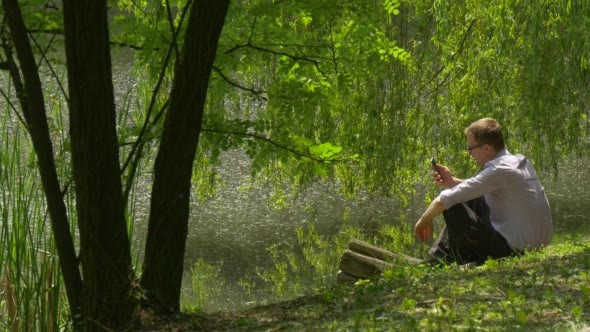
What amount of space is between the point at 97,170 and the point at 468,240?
218 cm

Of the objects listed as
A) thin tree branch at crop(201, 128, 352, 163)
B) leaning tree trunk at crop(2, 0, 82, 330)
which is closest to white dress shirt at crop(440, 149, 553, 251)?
thin tree branch at crop(201, 128, 352, 163)

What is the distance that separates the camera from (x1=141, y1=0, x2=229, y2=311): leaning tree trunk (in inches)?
186

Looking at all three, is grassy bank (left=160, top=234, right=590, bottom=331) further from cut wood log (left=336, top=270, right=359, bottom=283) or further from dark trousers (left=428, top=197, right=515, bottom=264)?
cut wood log (left=336, top=270, right=359, bottom=283)

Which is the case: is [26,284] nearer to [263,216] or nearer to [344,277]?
[344,277]

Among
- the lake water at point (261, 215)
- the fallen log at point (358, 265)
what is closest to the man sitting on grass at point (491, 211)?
the fallen log at point (358, 265)

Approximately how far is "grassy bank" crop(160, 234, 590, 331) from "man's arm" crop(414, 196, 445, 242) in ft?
1.10

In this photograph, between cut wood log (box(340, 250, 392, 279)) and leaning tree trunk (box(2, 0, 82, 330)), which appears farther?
cut wood log (box(340, 250, 392, 279))

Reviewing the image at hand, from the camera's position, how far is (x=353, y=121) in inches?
404

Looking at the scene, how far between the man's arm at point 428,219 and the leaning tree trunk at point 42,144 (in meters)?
1.84

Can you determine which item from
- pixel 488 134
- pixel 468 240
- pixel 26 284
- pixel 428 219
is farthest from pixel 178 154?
pixel 488 134

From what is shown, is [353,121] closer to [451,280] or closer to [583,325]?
[451,280]

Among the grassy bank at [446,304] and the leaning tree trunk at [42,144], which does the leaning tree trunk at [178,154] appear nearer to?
the grassy bank at [446,304]

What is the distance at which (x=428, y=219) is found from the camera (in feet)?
19.0

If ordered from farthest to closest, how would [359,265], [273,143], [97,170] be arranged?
[359,265] < [273,143] < [97,170]
